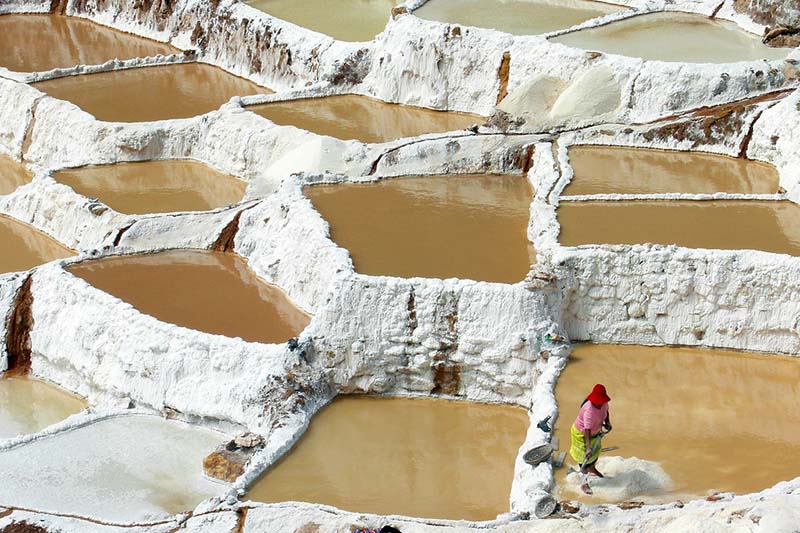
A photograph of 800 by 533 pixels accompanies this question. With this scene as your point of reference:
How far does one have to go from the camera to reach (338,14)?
85.3 ft

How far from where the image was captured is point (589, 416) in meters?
11.1

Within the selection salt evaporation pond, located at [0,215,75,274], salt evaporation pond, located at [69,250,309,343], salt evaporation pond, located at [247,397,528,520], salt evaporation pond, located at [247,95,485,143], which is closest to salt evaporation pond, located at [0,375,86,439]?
salt evaporation pond, located at [69,250,309,343]

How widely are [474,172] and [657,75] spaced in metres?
3.44

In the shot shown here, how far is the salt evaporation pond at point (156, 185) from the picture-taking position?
19.9 meters

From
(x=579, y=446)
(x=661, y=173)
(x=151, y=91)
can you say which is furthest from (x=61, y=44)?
(x=579, y=446)

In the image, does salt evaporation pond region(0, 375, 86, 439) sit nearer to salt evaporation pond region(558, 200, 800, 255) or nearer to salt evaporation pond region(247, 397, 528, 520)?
salt evaporation pond region(247, 397, 528, 520)

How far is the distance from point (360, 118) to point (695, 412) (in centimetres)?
1032

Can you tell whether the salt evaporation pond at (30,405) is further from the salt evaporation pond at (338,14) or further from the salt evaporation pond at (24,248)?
the salt evaporation pond at (338,14)

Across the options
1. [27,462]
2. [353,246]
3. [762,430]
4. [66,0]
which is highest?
[66,0]

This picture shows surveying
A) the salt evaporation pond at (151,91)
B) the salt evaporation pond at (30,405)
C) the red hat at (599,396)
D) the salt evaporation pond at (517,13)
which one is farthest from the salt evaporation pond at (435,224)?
the salt evaporation pond at (151,91)

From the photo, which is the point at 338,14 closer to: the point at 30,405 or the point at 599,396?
the point at 30,405

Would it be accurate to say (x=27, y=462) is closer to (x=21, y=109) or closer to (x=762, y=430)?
(x=762, y=430)

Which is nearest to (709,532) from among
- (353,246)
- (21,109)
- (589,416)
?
(589,416)

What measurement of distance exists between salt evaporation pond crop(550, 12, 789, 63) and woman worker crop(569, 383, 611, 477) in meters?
10.3
